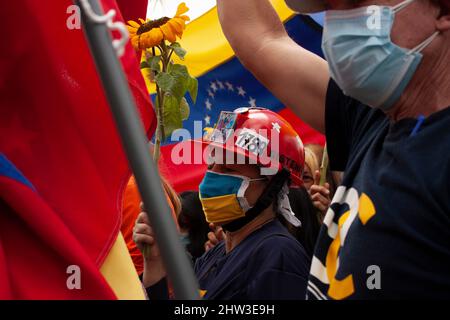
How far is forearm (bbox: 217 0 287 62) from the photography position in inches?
100

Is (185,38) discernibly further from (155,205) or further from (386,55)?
(155,205)

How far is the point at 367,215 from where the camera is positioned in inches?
77.9

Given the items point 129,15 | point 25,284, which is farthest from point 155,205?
point 129,15

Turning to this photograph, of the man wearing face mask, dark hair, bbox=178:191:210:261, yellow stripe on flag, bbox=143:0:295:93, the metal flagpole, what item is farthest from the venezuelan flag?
the metal flagpole

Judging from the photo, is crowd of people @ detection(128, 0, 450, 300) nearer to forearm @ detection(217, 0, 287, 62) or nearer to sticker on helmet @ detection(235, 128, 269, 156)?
forearm @ detection(217, 0, 287, 62)

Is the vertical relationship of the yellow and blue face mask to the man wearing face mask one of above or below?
below

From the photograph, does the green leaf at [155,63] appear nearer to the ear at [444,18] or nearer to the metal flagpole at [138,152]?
the ear at [444,18]

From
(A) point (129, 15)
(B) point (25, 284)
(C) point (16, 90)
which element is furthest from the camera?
(A) point (129, 15)

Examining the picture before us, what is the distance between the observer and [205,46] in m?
8.55

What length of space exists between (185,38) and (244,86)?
1.28m

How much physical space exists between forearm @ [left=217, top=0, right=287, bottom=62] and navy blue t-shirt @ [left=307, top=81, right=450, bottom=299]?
60 centimetres

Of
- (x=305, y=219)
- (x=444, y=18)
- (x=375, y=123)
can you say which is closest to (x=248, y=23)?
(x=375, y=123)

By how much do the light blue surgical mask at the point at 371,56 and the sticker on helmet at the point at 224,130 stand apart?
2174mm

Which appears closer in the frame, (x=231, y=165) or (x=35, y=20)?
(x=35, y=20)
